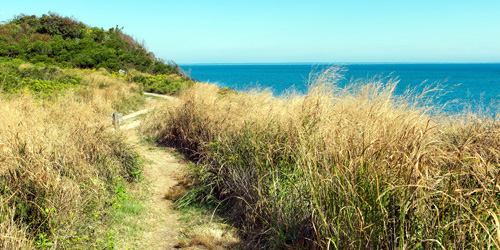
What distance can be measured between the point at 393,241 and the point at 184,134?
247 inches

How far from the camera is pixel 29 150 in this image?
4.28 m

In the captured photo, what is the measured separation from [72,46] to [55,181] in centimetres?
2506

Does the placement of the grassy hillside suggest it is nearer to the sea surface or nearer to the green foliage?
the green foliage

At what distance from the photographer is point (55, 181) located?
3982 millimetres

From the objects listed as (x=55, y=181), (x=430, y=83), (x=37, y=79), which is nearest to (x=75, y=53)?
(x=37, y=79)

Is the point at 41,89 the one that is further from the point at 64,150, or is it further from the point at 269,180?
the point at 269,180

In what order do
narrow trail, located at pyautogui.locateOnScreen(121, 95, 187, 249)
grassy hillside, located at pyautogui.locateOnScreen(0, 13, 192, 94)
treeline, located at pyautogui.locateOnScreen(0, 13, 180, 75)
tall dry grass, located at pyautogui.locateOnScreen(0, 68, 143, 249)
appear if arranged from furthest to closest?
1. treeline, located at pyautogui.locateOnScreen(0, 13, 180, 75)
2. grassy hillside, located at pyautogui.locateOnScreen(0, 13, 192, 94)
3. narrow trail, located at pyautogui.locateOnScreen(121, 95, 187, 249)
4. tall dry grass, located at pyautogui.locateOnScreen(0, 68, 143, 249)

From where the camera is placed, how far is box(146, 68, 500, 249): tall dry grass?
2.64 metres

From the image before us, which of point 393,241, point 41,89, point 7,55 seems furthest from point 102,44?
point 393,241

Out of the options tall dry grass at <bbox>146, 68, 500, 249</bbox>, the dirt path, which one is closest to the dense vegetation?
the dirt path

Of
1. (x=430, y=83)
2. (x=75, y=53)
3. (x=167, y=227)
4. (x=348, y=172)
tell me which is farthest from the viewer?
(x=75, y=53)

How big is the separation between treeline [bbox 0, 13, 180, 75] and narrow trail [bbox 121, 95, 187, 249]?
17095mm

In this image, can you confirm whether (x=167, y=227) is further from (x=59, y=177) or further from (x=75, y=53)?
(x=75, y=53)

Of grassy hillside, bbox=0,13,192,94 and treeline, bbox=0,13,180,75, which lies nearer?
grassy hillside, bbox=0,13,192,94
